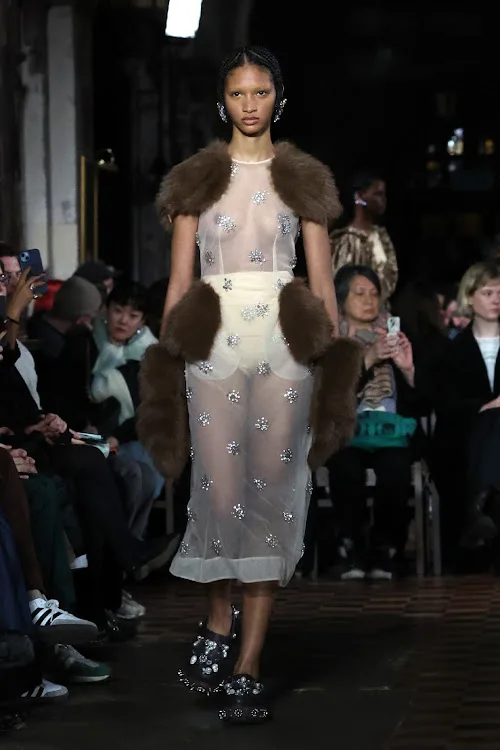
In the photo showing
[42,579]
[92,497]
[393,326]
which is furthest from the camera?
[393,326]

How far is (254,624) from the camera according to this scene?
588 centimetres

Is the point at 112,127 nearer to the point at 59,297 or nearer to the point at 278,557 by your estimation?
the point at 59,297

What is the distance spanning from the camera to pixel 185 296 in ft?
19.7

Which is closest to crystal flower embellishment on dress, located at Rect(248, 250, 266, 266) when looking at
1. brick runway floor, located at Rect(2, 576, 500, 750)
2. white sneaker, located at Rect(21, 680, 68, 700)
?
brick runway floor, located at Rect(2, 576, 500, 750)

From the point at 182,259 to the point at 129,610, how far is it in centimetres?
236

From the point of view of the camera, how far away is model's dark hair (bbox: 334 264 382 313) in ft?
31.1

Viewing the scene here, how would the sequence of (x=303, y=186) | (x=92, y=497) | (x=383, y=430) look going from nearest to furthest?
(x=303, y=186)
(x=92, y=497)
(x=383, y=430)

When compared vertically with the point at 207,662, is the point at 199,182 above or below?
above

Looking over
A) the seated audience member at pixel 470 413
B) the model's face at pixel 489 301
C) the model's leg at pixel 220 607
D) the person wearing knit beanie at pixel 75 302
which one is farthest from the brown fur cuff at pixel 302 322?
the model's face at pixel 489 301

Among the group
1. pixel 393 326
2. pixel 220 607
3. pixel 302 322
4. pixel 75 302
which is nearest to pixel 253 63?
pixel 302 322

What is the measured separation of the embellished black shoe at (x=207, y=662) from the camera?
6125 millimetres

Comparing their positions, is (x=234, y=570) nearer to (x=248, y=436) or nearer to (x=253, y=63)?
(x=248, y=436)

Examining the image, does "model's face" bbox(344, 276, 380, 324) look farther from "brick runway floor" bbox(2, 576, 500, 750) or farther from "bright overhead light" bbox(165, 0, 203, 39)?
"bright overhead light" bbox(165, 0, 203, 39)

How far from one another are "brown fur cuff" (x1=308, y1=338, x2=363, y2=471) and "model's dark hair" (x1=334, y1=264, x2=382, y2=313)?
3.40 metres
